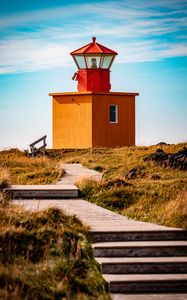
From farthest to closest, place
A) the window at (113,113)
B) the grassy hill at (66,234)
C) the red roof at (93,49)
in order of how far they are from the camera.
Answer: the window at (113,113) → the red roof at (93,49) → the grassy hill at (66,234)

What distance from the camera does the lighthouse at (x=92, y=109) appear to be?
119 ft

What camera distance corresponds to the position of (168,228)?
13664 millimetres

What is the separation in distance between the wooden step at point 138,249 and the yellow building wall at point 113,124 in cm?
Result: 2353

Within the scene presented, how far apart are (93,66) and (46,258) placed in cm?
2559

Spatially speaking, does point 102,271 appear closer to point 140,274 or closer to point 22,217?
point 140,274

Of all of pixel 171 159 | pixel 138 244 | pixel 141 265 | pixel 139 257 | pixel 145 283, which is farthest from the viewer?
pixel 171 159

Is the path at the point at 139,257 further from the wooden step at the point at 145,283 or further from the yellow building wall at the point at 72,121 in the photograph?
the yellow building wall at the point at 72,121

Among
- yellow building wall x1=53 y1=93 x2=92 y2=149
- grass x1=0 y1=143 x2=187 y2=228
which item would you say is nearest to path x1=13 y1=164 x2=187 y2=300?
grass x1=0 y1=143 x2=187 y2=228

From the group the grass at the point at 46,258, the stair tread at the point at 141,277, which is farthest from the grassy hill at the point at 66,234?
the stair tread at the point at 141,277

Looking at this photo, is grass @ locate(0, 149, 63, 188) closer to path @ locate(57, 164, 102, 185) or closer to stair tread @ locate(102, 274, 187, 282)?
path @ locate(57, 164, 102, 185)

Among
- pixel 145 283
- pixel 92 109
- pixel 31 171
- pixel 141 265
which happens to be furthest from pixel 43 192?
pixel 92 109

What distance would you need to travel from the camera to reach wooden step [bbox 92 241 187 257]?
12508mm

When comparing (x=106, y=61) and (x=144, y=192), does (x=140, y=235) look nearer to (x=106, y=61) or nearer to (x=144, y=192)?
(x=144, y=192)

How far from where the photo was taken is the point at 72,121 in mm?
36594
